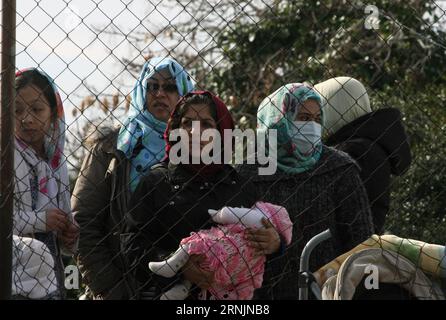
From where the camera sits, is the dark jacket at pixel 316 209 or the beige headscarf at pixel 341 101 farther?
the beige headscarf at pixel 341 101

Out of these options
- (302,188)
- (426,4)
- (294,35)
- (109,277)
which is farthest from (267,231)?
(294,35)

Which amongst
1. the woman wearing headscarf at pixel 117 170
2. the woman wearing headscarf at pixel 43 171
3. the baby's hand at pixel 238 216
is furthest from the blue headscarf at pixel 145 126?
the baby's hand at pixel 238 216

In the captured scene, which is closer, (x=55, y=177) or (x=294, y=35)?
(x=55, y=177)

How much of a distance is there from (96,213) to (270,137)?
751 millimetres

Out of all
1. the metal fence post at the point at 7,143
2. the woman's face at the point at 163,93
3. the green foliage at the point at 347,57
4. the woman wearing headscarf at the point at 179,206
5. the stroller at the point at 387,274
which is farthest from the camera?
the green foliage at the point at 347,57

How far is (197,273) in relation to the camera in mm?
4500

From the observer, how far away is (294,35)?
986cm

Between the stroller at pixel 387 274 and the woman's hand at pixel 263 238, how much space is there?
0.26 metres

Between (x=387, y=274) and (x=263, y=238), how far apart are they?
0.50 metres

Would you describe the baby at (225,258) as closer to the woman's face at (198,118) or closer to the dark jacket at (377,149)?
the woman's face at (198,118)

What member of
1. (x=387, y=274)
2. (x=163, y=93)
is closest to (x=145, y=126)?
(x=163, y=93)

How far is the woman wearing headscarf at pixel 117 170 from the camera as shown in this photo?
4977mm

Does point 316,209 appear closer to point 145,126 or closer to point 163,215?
point 163,215
